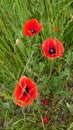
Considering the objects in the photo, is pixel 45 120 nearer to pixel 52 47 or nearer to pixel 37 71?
pixel 37 71

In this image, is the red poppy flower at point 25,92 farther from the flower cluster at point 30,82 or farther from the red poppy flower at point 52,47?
the red poppy flower at point 52,47

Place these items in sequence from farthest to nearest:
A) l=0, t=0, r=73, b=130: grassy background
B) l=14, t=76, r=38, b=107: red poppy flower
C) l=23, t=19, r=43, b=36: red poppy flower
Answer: l=0, t=0, r=73, b=130: grassy background → l=23, t=19, r=43, b=36: red poppy flower → l=14, t=76, r=38, b=107: red poppy flower

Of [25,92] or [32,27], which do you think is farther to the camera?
[32,27]

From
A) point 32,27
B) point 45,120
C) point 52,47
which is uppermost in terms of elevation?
point 32,27

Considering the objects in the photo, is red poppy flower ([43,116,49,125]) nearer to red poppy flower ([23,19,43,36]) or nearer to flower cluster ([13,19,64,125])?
flower cluster ([13,19,64,125])

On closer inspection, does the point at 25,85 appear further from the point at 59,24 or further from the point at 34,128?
the point at 59,24

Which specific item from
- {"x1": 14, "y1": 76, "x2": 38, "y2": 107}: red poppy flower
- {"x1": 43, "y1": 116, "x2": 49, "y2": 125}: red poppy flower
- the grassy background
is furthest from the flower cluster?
{"x1": 43, "y1": 116, "x2": 49, "y2": 125}: red poppy flower

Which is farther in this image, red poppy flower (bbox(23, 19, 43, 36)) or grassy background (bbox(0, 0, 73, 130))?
grassy background (bbox(0, 0, 73, 130))

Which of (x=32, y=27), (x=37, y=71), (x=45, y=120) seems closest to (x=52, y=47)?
(x=32, y=27)
